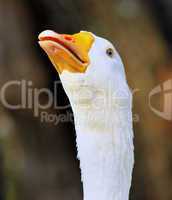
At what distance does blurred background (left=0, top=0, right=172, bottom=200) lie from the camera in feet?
8.63

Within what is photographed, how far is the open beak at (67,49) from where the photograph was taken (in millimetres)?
1612

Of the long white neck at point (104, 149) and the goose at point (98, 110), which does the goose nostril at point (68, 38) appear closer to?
the goose at point (98, 110)

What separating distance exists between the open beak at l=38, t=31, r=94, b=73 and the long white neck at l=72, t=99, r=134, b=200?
0.11 metres

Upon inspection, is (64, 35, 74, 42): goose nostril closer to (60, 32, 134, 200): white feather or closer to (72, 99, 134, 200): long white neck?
(60, 32, 134, 200): white feather

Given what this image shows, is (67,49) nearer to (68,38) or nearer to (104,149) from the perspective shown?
(68,38)

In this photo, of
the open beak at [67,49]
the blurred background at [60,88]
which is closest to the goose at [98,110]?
the open beak at [67,49]

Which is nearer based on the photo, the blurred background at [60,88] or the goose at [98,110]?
the goose at [98,110]

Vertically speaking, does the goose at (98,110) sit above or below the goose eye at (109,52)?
below

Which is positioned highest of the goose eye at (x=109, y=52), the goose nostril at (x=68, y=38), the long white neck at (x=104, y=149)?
the goose nostril at (x=68, y=38)

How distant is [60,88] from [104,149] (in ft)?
3.25

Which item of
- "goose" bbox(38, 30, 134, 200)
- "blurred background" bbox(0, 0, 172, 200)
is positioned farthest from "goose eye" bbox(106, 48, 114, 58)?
"blurred background" bbox(0, 0, 172, 200)

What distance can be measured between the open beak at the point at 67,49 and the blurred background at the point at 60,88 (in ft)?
3.11

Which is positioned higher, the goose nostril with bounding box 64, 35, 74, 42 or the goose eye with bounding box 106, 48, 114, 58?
the goose nostril with bounding box 64, 35, 74, 42

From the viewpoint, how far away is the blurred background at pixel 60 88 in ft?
8.63
